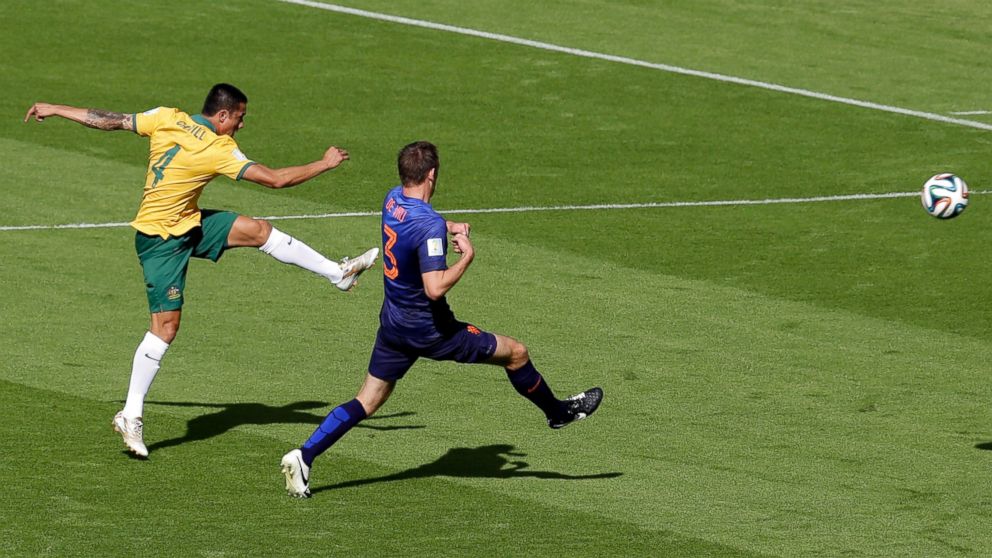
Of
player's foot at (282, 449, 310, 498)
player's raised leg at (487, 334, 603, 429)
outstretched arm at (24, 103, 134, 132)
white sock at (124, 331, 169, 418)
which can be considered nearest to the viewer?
player's foot at (282, 449, 310, 498)

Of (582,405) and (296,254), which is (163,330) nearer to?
(296,254)

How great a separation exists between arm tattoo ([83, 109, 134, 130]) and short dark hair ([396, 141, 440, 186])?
103 inches

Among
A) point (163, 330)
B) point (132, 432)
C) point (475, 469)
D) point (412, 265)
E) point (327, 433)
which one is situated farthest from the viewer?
point (163, 330)

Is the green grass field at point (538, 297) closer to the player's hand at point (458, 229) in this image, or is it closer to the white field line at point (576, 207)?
the white field line at point (576, 207)

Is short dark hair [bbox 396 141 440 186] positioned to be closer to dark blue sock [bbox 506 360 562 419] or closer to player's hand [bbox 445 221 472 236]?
player's hand [bbox 445 221 472 236]

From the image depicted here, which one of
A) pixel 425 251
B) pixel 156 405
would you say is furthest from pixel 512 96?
pixel 425 251

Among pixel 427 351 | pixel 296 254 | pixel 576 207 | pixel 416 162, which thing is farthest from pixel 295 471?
pixel 576 207

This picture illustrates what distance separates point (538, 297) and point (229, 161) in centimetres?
501

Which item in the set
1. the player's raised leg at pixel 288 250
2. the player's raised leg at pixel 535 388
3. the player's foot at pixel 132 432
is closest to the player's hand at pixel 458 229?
the player's raised leg at pixel 535 388

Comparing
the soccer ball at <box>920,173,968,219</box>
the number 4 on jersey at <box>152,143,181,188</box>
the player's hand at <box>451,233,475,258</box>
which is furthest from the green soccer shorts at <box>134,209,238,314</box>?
the soccer ball at <box>920,173,968,219</box>

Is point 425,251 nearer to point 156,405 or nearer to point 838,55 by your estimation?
point 156,405

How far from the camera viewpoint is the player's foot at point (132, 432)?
11859mm

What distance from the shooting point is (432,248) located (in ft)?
35.6

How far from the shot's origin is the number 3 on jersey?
435 inches
